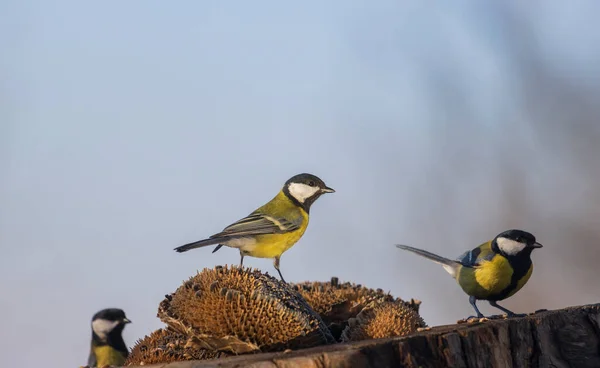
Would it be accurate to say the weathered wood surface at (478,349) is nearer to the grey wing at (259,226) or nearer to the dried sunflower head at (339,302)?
the dried sunflower head at (339,302)

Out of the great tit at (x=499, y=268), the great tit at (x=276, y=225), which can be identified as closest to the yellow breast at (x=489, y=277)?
the great tit at (x=499, y=268)

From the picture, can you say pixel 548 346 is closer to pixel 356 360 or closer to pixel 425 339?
pixel 425 339

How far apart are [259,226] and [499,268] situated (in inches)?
52.5

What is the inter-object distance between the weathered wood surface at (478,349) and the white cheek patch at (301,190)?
1.35m

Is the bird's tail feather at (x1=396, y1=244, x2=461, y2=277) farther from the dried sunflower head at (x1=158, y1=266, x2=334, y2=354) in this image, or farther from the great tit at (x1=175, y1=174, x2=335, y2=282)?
the dried sunflower head at (x1=158, y1=266, x2=334, y2=354)

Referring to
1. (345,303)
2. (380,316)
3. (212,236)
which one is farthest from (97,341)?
(380,316)

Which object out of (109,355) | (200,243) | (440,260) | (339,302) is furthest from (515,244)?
(109,355)

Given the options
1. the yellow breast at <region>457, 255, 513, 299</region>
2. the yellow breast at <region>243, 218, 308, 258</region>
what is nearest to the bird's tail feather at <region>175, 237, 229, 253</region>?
the yellow breast at <region>243, 218, 308, 258</region>

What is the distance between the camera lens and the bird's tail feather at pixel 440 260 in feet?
13.6

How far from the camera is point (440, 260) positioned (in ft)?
13.8

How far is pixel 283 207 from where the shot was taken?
4.06 meters

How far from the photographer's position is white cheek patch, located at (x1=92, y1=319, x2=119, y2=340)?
442 centimetres

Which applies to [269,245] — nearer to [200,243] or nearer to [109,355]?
[200,243]

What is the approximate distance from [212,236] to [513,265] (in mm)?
1653
